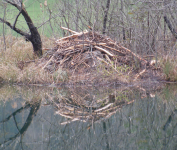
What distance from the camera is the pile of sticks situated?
8.28 m

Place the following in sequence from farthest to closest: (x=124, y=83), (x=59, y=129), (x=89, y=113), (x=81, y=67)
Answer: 1. (x=81, y=67)
2. (x=124, y=83)
3. (x=89, y=113)
4. (x=59, y=129)

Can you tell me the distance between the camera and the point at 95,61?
823 centimetres

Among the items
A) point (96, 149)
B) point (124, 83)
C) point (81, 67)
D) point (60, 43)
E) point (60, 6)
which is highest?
point (60, 6)

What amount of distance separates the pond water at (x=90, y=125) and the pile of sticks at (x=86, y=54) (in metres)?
3.83

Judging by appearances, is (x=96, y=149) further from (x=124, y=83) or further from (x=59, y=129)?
(x=124, y=83)

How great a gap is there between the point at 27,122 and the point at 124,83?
4483 mm

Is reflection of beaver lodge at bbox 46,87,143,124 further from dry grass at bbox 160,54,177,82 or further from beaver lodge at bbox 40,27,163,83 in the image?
dry grass at bbox 160,54,177,82

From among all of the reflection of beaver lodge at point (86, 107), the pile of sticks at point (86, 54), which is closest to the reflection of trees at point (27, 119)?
the reflection of beaver lodge at point (86, 107)

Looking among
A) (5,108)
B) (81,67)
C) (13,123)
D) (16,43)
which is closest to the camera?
(13,123)

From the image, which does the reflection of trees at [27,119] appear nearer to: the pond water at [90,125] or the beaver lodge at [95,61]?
the pond water at [90,125]

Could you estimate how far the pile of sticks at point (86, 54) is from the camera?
828 centimetres

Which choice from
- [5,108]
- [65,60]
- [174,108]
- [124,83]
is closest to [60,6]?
[65,60]

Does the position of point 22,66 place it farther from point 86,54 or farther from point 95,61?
point 95,61

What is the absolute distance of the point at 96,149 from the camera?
7.54 feet
